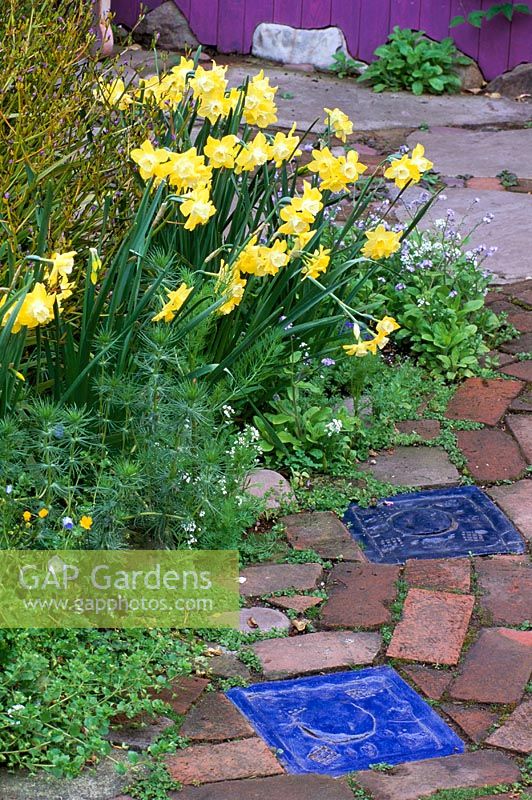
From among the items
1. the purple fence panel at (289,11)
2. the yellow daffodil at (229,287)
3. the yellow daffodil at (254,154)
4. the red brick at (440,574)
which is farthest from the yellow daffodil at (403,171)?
the purple fence panel at (289,11)

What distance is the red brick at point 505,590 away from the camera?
295cm

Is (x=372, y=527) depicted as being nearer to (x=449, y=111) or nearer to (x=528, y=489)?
(x=528, y=489)

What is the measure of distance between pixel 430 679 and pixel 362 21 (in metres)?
6.25

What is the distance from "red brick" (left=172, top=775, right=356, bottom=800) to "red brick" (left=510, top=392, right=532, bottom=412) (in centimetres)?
196

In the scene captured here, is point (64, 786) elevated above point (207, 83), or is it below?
below

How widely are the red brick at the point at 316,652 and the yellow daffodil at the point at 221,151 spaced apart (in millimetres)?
1338

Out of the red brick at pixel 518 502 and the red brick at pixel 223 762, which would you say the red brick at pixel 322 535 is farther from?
the red brick at pixel 223 762

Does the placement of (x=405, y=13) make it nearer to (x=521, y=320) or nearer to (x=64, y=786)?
(x=521, y=320)

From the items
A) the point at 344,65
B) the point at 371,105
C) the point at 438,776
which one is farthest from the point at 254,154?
the point at 344,65

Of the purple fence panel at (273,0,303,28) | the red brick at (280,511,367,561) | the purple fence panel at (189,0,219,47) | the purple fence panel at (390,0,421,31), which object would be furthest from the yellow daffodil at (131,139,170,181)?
the purple fence panel at (189,0,219,47)

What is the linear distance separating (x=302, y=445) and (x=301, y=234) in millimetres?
711

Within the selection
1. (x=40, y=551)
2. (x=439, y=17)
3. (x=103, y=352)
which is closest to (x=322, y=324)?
(x=103, y=352)

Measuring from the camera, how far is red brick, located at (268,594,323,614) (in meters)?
2.97

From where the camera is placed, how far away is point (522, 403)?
160 inches
